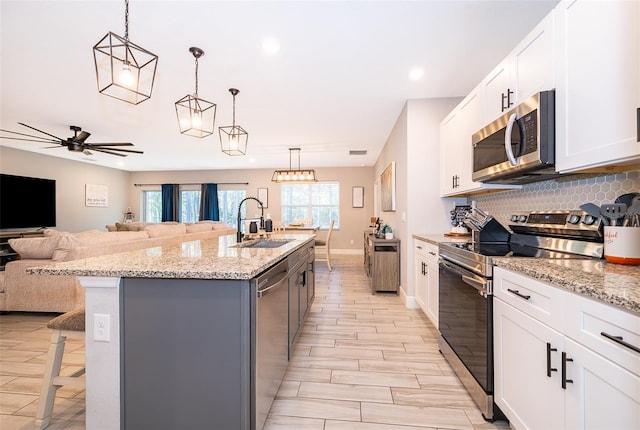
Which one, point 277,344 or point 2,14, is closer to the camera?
point 277,344

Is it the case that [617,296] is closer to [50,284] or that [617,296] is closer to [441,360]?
[441,360]

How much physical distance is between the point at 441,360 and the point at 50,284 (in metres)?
3.97

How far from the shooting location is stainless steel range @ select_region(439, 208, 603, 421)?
1499mm

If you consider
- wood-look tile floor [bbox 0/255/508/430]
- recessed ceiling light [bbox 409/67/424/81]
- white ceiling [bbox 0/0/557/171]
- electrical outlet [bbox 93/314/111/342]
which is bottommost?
wood-look tile floor [bbox 0/255/508/430]

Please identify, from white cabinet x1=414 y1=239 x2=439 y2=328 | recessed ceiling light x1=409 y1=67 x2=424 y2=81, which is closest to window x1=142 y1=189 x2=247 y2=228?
white cabinet x1=414 y1=239 x2=439 y2=328

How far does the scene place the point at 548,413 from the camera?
3.59ft

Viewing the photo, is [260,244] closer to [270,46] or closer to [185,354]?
[185,354]

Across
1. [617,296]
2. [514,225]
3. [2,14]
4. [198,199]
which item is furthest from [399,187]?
[198,199]

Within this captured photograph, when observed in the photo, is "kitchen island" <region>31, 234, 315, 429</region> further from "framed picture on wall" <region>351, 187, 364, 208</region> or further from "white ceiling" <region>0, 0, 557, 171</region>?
"framed picture on wall" <region>351, 187, 364, 208</region>

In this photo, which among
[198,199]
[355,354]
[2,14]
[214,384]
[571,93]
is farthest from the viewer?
[198,199]

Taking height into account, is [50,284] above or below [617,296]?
below

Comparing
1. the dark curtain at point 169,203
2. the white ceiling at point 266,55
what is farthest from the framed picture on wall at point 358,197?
the dark curtain at point 169,203

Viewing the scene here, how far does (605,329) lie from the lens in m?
0.85

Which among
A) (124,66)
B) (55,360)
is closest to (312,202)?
(124,66)
